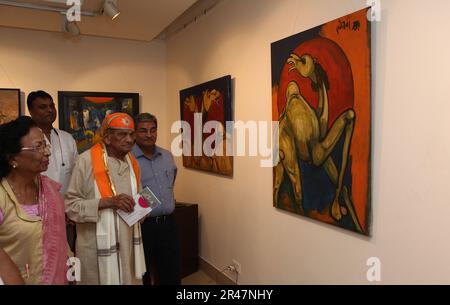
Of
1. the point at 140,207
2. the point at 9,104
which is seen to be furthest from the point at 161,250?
the point at 9,104

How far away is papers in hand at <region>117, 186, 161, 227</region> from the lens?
205 centimetres

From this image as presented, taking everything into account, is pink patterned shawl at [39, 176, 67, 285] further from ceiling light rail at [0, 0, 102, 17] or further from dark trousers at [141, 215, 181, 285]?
ceiling light rail at [0, 0, 102, 17]

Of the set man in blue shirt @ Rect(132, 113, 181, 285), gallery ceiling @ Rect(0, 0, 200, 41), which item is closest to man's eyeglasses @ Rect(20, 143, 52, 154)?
man in blue shirt @ Rect(132, 113, 181, 285)

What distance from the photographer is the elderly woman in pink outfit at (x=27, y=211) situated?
4.75 ft

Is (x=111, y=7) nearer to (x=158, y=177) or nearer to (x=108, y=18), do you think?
(x=108, y=18)

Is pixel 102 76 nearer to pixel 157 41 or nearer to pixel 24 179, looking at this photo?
pixel 157 41

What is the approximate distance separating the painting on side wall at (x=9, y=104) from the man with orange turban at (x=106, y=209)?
2.68 m

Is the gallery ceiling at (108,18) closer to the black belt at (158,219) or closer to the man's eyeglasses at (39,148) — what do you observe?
the black belt at (158,219)

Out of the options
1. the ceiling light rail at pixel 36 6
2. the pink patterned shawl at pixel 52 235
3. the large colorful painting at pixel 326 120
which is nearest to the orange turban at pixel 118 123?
the pink patterned shawl at pixel 52 235

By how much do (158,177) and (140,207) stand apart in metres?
0.69

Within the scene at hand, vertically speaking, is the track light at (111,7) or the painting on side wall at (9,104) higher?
the track light at (111,7)

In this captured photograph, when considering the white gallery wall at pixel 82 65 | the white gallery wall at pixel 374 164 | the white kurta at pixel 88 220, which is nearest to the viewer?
the white gallery wall at pixel 374 164

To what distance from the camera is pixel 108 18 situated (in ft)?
12.5

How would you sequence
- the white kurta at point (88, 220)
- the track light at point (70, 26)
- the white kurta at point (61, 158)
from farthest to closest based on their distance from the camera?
the track light at point (70, 26) → the white kurta at point (61, 158) → the white kurta at point (88, 220)
